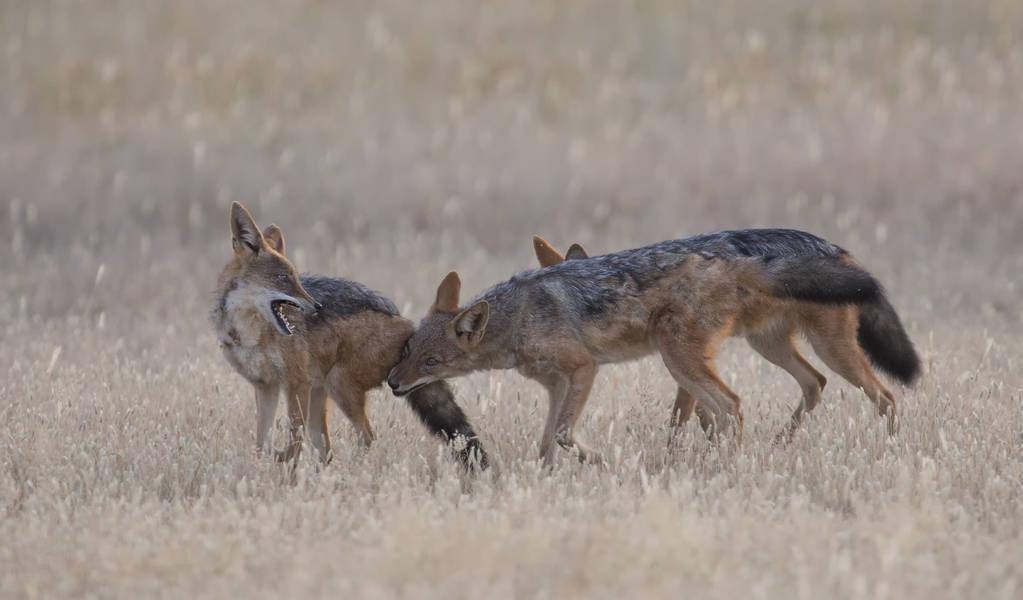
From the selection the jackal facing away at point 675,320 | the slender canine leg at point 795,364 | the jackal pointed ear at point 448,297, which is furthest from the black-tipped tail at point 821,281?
the jackal pointed ear at point 448,297

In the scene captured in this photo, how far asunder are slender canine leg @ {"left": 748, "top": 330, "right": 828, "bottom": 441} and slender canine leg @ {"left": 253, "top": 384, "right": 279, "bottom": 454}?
2884 mm

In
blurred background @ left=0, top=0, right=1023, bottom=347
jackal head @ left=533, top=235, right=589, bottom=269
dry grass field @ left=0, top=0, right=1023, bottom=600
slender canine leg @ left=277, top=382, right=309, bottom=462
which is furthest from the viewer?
blurred background @ left=0, top=0, right=1023, bottom=347

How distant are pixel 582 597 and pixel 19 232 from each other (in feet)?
43.0

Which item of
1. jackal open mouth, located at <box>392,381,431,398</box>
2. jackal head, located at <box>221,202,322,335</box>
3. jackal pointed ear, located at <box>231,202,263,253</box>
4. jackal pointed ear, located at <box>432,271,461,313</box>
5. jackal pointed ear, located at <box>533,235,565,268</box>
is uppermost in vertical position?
jackal pointed ear, located at <box>231,202,263,253</box>

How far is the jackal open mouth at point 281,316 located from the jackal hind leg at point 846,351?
3.00 meters

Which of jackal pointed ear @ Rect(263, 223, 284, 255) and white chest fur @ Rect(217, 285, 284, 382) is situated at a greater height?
jackal pointed ear @ Rect(263, 223, 284, 255)

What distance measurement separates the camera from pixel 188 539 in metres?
5.84

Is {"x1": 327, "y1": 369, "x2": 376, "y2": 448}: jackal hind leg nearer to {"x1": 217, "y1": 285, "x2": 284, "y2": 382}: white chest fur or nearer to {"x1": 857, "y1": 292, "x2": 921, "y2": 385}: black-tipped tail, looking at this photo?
{"x1": 217, "y1": 285, "x2": 284, "y2": 382}: white chest fur

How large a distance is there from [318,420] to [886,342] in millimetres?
3375

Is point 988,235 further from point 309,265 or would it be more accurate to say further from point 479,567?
point 479,567

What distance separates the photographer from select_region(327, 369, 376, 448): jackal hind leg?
785 cm

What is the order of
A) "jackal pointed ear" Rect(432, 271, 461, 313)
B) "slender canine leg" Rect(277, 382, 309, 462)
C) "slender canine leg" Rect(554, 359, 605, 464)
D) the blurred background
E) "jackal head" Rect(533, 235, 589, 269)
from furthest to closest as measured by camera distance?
the blurred background
"jackal head" Rect(533, 235, 589, 269)
"jackal pointed ear" Rect(432, 271, 461, 313)
"slender canine leg" Rect(277, 382, 309, 462)
"slender canine leg" Rect(554, 359, 605, 464)

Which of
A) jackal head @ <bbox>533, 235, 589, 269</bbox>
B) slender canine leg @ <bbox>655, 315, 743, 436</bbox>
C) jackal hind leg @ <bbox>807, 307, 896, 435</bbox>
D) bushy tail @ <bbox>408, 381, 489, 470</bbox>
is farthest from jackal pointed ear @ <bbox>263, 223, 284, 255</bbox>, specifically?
jackal hind leg @ <bbox>807, 307, 896, 435</bbox>

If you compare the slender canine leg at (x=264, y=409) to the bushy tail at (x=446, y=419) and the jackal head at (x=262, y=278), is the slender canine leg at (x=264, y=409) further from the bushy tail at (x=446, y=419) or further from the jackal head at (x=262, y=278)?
the bushy tail at (x=446, y=419)
